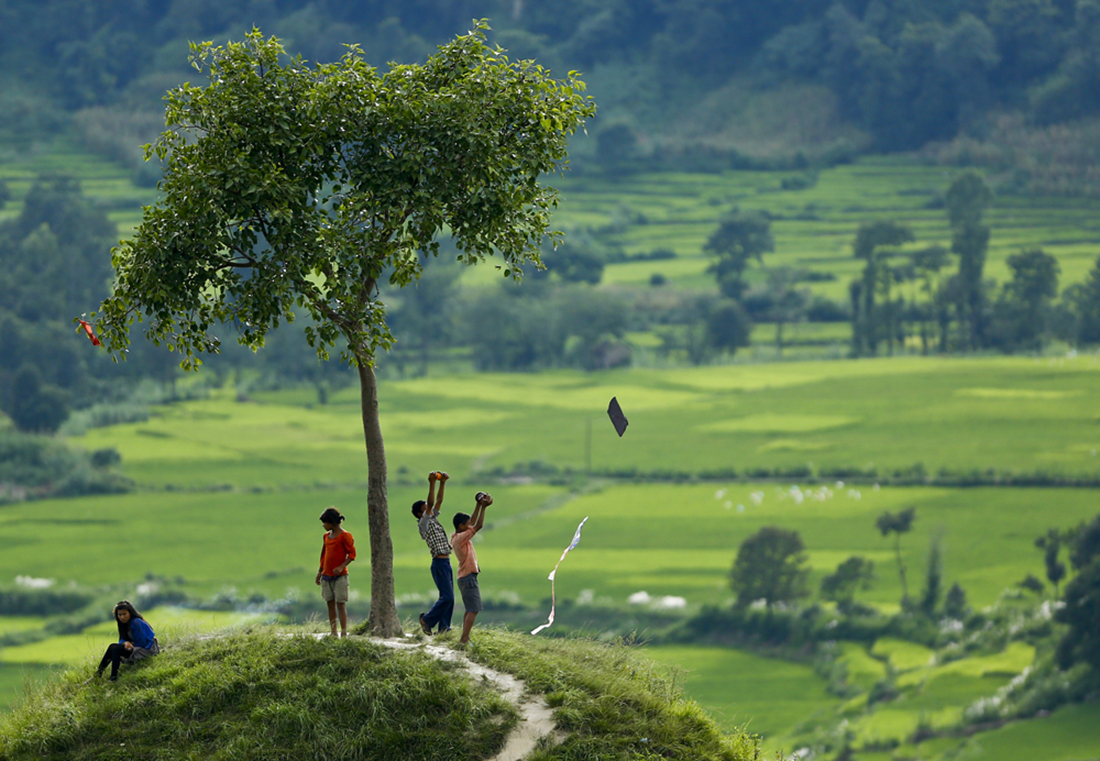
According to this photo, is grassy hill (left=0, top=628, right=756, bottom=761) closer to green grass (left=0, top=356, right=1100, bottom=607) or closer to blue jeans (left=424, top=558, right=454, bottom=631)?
blue jeans (left=424, top=558, right=454, bottom=631)

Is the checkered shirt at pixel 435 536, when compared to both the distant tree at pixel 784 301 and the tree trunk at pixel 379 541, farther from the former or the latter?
the distant tree at pixel 784 301

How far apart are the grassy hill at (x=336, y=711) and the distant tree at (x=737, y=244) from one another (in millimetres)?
Answer: 134335

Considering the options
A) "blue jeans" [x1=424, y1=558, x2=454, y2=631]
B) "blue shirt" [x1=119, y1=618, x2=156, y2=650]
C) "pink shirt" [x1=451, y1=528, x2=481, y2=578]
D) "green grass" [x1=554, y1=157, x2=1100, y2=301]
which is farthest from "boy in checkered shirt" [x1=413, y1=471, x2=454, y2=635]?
"green grass" [x1=554, y1=157, x2=1100, y2=301]

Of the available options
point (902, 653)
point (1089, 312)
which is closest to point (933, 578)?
point (902, 653)

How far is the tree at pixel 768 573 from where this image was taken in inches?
3533

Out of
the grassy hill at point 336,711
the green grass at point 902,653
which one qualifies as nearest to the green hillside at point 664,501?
the green grass at point 902,653

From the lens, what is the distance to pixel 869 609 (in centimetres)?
8900

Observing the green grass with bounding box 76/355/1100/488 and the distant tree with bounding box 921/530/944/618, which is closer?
the distant tree with bounding box 921/530/944/618

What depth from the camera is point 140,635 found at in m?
17.1

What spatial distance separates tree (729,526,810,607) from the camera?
3533 inches

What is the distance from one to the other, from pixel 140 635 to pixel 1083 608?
247 ft

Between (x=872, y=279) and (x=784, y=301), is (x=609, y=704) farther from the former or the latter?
(x=784, y=301)

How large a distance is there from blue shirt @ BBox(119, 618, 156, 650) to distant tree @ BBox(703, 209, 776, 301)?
134570mm

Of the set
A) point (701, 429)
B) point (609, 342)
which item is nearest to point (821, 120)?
point (609, 342)
